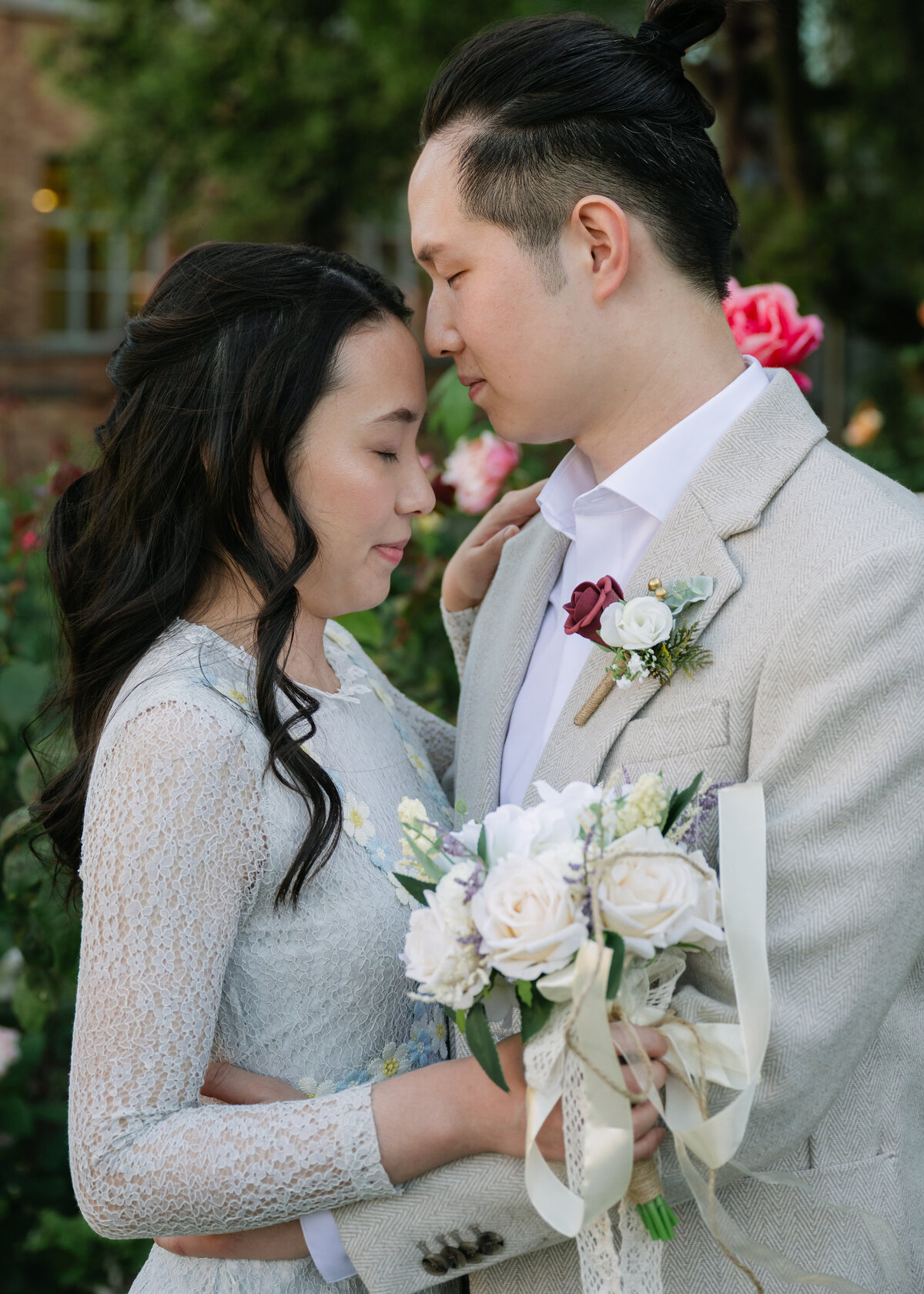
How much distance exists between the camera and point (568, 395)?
6.63 ft

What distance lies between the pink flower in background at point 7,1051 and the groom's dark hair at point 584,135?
2.38m

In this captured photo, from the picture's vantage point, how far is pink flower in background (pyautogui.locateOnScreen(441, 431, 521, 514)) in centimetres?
331

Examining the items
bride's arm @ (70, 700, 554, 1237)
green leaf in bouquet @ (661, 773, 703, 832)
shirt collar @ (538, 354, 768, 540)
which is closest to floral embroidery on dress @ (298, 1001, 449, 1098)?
bride's arm @ (70, 700, 554, 1237)

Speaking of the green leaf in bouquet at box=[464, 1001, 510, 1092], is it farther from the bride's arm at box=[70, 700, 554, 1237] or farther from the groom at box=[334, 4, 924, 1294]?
the groom at box=[334, 4, 924, 1294]

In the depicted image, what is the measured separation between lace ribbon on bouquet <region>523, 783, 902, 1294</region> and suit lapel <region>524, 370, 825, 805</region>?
1.15 feet

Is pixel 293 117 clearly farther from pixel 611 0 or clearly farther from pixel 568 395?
pixel 568 395

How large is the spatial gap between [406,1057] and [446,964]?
598 mm

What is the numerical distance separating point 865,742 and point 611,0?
860cm

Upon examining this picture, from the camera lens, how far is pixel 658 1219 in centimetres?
150

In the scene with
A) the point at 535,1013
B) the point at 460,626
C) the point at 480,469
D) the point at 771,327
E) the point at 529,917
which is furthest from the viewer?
the point at 480,469

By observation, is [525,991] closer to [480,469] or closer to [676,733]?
[676,733]

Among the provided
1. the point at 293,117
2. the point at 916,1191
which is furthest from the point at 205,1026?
the point at 293,117

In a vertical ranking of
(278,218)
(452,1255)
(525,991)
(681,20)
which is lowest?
(278,218)

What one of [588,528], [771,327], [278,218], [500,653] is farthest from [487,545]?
[278,218]
